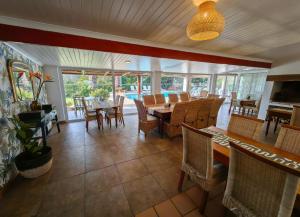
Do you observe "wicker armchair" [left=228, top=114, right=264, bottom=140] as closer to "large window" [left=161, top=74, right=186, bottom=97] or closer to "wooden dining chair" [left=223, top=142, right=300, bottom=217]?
"wooden dining chair" [left=223, top=142, right=300, bottom=217]

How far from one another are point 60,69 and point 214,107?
5.32 m

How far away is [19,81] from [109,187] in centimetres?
262

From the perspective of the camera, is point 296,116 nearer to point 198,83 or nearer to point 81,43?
point 81,43

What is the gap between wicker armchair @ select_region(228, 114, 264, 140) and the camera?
1.64 metres

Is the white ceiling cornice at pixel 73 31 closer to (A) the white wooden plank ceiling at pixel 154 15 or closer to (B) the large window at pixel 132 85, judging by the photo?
(A) the white wooden plank ceiling at pixel 154 15

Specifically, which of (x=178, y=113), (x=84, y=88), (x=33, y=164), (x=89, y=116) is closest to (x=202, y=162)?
(x=178, y=113)

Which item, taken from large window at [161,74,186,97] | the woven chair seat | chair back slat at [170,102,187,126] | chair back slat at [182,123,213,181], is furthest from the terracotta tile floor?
large window at [161,74,186,97]

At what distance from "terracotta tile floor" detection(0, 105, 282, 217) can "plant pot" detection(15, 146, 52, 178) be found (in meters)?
0.10

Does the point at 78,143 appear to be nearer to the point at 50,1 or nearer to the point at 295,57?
the point at 50,1

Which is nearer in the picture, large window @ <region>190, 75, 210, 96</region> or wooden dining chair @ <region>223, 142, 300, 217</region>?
wooden dining chair @ <region>223, 142, 300, 217</region>

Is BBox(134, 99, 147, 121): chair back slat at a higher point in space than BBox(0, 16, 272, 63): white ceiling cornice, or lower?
lower

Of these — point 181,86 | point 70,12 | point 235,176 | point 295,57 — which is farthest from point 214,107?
point 181,86

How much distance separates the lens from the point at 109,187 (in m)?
1.72

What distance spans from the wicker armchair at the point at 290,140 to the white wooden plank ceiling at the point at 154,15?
148 centimetres
